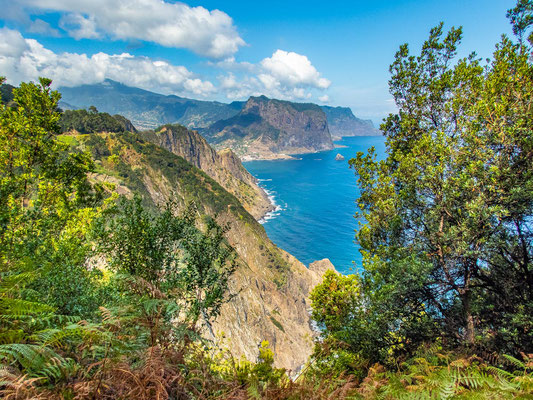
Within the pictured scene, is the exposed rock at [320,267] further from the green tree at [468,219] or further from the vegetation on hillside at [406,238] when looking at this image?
the green tree at [468,219]

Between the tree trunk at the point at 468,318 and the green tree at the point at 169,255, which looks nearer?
the tree trunk at the point at 468,318

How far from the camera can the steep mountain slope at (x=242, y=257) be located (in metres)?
68.9

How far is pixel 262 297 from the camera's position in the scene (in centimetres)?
8850

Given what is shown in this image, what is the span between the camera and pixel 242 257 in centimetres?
10388

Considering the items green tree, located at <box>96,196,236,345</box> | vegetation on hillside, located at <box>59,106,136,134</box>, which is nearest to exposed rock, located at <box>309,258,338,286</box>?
green tree, located at <box>96,196,236,345</box>

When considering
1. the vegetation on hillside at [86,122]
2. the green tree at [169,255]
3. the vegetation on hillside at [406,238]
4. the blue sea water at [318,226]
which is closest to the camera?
the vegetation on hillside at [406,238]

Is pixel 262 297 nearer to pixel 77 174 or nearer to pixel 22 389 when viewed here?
pixel 77 174

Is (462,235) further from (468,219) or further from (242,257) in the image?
(242,257)

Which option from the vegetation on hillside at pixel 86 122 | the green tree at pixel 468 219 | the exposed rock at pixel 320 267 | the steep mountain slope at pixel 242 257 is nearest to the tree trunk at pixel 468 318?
the green tree at pixel 468 219

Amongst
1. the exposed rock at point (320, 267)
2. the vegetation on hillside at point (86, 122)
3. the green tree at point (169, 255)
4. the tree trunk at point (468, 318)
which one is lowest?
the exposed rock at point (320, 267)

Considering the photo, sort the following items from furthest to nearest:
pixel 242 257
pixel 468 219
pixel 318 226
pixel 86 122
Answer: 1. pixel 318 226
2. pixel 86 122
3. pixel 242 257
4. pixel 468 219

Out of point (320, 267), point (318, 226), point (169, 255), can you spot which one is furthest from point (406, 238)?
point (318, 226)

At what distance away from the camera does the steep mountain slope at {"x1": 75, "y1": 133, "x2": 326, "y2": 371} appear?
68875 millimetres

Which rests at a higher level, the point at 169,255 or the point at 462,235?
the point at 462,235
